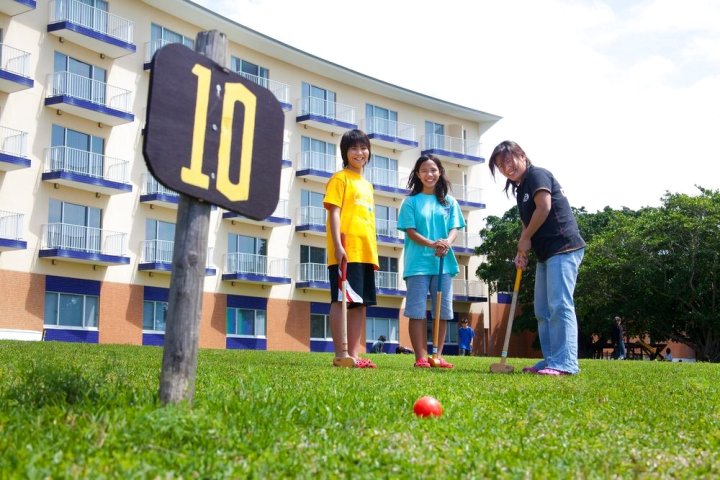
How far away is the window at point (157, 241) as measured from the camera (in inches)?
1338

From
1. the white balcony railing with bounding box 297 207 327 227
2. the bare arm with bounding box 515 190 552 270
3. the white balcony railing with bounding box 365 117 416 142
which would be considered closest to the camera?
the bare arm with bounding box 515 190 552 270

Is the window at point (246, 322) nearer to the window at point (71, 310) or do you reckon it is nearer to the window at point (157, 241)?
the window at point (157, 241)

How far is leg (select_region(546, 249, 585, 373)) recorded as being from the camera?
278 inches

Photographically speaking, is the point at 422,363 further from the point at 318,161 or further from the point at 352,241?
the point at 318,161

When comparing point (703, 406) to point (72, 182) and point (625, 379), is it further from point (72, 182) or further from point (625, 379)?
point (72, 182)

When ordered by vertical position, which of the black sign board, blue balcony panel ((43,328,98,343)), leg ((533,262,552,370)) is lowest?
blue balcony panel ((43,328,98,343))

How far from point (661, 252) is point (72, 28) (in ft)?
100

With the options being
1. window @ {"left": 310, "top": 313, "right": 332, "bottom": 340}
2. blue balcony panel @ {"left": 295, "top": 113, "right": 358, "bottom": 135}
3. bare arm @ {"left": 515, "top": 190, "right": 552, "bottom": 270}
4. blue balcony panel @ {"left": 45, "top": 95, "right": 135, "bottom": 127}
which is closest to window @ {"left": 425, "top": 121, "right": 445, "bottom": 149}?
blue balcony panel @ {"left": 295, "top": 113, "right": 358, "bottom": 135}

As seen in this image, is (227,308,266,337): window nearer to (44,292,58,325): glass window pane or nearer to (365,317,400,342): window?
(365,317,400,342): window

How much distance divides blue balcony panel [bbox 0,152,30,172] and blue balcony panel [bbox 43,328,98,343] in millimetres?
6193

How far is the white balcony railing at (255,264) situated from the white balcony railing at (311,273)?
989 millimetres

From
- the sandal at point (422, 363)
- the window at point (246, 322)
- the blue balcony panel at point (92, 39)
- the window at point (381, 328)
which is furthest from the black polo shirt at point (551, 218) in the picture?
the window at point (381, 328)

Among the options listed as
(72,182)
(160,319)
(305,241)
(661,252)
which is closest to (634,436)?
(72,182)

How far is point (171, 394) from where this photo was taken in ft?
10.4
